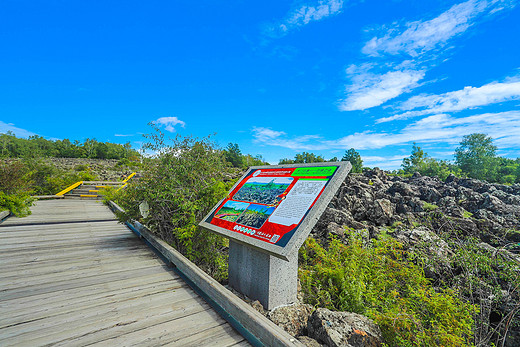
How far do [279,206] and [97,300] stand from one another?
2.48m

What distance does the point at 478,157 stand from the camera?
41.6 metres

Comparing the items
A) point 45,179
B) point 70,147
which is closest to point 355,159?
point 45,179

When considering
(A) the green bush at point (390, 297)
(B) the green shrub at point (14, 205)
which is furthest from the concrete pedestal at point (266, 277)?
(B) the green shrub at point (14, 205)

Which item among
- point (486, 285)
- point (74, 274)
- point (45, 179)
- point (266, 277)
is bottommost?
point (74, 274)

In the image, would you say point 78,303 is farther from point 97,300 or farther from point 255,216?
point 255,216

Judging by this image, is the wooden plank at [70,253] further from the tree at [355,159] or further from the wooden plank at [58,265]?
the tree at [355,159]

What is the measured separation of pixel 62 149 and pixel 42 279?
65218 mm

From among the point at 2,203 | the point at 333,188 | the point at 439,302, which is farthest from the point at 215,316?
the point at 2,203

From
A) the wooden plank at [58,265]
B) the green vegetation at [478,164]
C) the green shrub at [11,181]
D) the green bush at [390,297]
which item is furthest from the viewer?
the green vegetation at [478,164]

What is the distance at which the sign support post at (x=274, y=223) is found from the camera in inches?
107

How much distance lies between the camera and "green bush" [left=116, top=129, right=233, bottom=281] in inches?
186

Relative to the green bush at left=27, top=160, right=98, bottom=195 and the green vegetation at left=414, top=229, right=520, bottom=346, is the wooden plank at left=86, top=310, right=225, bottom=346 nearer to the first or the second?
the green vegetation at left=414, top=229, right=520, bottom=346

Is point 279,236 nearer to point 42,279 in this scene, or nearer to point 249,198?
point 249,198

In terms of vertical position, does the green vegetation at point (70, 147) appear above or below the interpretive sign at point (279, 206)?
above
